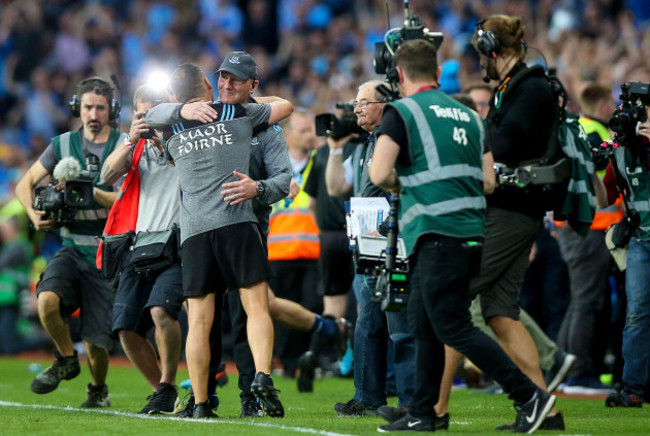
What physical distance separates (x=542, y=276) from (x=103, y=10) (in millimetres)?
13702

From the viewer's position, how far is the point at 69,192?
29.9ft

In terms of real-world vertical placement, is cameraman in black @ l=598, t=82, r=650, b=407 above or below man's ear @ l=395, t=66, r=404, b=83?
below

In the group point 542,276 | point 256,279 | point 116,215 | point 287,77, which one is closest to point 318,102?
point 287,77

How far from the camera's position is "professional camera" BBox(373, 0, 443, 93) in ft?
24.1

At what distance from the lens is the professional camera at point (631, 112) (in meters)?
8.48

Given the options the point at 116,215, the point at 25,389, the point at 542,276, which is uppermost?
the point at 116,215

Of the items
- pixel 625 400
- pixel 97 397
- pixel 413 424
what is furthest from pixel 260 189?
pixel 625 400

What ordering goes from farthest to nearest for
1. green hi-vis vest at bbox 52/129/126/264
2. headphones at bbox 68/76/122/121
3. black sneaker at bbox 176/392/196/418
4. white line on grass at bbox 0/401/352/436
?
headphones at bbox 68/76/122/121 → green hi-vis vest at bbox 52/129/126/264 → black sneaker at bbox 176/392/196/418 → white line on grass at bbox 0/401/352/436

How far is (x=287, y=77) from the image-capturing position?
2048cm

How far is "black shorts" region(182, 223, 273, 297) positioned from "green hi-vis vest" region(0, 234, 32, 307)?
9.68 m

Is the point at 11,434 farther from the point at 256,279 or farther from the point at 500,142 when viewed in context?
the point at 500,142

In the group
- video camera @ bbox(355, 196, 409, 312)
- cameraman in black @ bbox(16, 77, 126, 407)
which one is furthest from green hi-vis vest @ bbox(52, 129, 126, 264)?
video camera @ bbox(355, 196, 409, 312)

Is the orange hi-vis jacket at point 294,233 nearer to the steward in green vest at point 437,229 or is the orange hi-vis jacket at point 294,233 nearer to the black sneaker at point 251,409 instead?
the black sneaker at point 251,409

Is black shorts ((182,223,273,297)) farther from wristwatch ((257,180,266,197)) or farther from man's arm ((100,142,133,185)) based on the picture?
man's arm ((100,142,133,185))
